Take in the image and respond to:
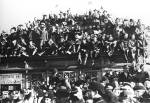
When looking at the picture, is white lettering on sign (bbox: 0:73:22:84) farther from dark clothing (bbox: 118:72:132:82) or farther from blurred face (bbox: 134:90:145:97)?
blurred face (bbox: 134:90:145:97)

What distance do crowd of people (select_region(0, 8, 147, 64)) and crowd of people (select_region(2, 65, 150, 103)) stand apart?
0.96m

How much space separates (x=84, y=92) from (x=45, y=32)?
322 centimetres

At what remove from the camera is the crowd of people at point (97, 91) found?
27.7ft

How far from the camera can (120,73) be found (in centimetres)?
1018

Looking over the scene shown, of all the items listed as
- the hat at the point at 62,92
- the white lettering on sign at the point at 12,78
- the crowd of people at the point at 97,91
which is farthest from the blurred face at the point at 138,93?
the white lettering on sign at the point at 12,78

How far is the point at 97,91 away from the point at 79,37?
8.68 feet

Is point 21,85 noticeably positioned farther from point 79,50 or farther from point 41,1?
point 41,1

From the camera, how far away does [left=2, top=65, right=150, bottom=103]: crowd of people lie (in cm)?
843

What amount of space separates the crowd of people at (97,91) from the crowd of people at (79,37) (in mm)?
958

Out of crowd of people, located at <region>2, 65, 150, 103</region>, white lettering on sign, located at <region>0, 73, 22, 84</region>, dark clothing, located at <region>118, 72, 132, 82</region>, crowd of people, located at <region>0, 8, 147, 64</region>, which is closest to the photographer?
crowd of people, located at <region>2, 65, 150, 103</region>

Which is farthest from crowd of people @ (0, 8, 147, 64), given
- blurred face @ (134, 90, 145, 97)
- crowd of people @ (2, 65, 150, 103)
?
blurred face @ (134, 90, 145, 97)

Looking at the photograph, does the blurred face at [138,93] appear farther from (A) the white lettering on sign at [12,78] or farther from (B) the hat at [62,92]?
(A) the white lettering on sign at [12,78]

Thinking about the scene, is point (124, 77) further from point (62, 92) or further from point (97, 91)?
point (62, 92)

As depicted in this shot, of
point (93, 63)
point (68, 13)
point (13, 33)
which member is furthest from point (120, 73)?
point (13, 33)
